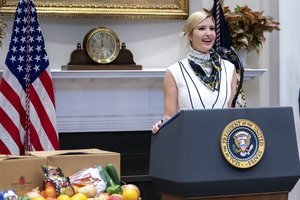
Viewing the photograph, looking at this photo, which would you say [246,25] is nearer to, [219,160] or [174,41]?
[174,41]

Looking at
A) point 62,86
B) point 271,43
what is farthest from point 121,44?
point 271,43

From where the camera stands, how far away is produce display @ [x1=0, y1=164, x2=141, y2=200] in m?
2.78

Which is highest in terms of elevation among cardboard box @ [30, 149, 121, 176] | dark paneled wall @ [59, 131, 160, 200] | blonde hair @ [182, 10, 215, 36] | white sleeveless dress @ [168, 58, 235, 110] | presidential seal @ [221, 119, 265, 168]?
blonde hair @ [182, 10, 215, 36]

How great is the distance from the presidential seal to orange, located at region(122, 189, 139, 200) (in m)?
0.66

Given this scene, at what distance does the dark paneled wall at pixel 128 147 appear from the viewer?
546cm

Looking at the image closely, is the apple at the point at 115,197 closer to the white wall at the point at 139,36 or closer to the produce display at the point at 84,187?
the produce display at the point at 84,187

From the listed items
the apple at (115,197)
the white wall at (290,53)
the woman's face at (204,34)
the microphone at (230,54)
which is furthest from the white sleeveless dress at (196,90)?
the white wall at (290,53)

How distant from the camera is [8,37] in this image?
5.45 meters

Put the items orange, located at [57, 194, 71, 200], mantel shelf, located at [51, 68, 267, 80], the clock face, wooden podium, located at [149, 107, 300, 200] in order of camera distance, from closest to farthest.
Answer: wooden podium, located at [149, 107, 300, 200] → orange, located at [57, 194, 71, 200] → mantel shelf, located at [51, 68, 267, 80] → the clock face

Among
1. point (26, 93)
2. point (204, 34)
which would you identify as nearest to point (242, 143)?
point (204, 34)

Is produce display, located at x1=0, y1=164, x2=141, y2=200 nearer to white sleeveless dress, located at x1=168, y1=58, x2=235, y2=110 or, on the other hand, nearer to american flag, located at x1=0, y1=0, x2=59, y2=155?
white sleeveless dress, located at x1=168, y1=58, x2=235, y2=110

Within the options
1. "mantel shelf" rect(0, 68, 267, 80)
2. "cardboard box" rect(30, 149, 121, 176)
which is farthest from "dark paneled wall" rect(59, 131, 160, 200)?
"cardboard box" rect(30, 149, 121, 176)

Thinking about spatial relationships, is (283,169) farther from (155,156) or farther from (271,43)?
(271,43)

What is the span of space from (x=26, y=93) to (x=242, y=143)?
2.81 m
